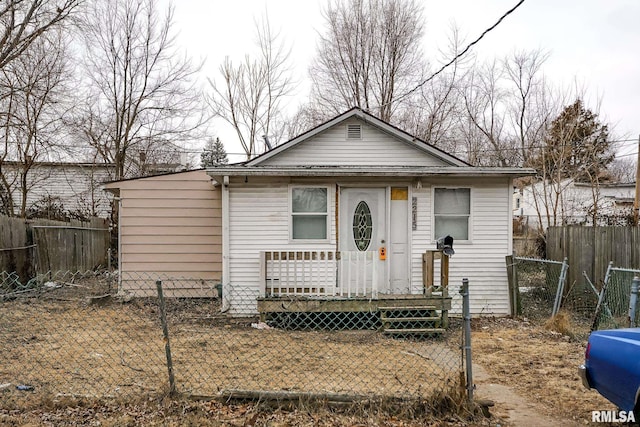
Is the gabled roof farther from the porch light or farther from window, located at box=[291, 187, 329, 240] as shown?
the porch light

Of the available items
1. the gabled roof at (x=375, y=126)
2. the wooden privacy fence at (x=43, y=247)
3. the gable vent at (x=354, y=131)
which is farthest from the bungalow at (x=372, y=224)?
the wooden privacy fence at (x=43, y=247)

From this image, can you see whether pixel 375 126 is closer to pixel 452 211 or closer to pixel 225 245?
pixel 452 211

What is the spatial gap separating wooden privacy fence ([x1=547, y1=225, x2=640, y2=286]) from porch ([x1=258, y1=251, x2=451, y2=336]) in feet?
11.3

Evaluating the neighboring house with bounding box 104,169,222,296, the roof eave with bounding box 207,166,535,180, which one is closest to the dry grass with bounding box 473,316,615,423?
the roof eave with bounding box 207,166,535,180

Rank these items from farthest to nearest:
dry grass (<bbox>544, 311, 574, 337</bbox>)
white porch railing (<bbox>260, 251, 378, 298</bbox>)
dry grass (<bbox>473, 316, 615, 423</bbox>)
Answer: white porch railing (<bbox>260, 251, 378, 298</bbox>) → dry grass (<bbox>544, 311, 574, 337</bbox>) → dry grass (<bbox>473, 316, 615, 423</bbox>)

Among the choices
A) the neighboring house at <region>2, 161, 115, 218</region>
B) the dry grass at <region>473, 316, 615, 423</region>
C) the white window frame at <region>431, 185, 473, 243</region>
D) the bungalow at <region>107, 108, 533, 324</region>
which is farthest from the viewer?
the neighboring house at <region>2, 161, 115, 218</region>

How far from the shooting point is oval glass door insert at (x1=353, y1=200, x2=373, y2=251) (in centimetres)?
944

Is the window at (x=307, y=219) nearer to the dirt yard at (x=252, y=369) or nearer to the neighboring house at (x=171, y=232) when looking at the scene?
the dirt yard at (x=252, y=369)

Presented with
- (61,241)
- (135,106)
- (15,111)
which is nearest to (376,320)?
(61,241)

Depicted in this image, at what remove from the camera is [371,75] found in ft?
77.7

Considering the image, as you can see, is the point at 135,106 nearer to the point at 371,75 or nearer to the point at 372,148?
the point at 371,75

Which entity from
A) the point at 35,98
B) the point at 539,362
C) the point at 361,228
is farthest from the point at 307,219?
the point at 35,98

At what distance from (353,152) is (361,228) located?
2131 millimetres

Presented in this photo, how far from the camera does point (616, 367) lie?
3215 millimetres
